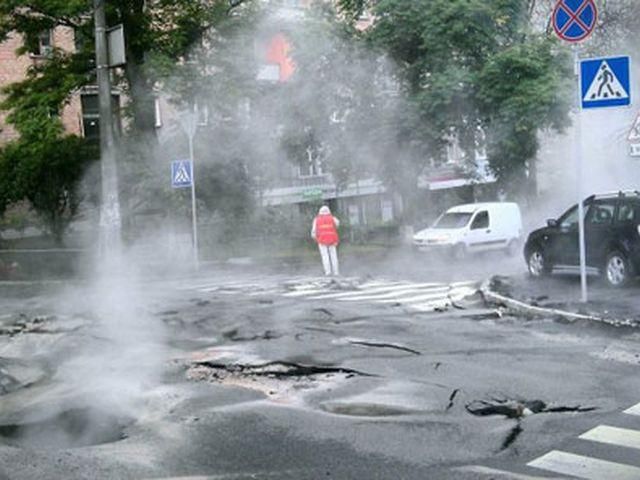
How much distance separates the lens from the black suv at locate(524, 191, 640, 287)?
9852 millimetres

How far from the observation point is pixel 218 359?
615 cm

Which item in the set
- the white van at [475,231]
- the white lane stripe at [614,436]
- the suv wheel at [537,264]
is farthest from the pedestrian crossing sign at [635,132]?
the white lane stripe at [614,436]

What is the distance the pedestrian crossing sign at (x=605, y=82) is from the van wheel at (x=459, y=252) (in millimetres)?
9307

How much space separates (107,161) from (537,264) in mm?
6725

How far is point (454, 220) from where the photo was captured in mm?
17812

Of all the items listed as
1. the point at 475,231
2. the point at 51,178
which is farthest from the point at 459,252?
the point at 51,178

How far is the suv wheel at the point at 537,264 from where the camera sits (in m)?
11.7

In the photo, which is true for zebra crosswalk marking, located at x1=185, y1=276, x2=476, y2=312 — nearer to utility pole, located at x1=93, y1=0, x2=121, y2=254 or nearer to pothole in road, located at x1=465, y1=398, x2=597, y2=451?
utility pole, located at x1=93, y1=0, x2=121, y2=254

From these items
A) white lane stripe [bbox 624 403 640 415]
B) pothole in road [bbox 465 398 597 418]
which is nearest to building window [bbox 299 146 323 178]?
pothole in road [bbox 465 398 597 418]

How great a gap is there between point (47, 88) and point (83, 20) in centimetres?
136

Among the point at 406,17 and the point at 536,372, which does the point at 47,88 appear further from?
the point at 536,372

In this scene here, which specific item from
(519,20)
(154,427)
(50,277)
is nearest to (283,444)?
(154,427)

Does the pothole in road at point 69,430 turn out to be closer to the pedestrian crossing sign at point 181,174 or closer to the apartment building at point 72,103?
the pedestrian crossing sign at point 181,174

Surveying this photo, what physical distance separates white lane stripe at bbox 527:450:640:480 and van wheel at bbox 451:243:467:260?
524 inches
